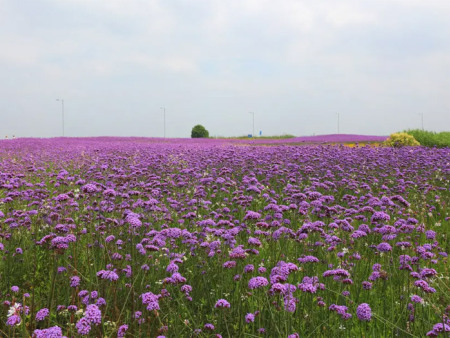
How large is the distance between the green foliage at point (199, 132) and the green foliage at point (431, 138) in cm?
3566

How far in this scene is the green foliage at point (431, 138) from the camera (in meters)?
27.0

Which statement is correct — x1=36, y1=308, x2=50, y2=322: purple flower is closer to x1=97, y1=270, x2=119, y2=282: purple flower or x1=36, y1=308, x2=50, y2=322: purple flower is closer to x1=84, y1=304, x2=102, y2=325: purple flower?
x1=97, y1=270, x2=119, y2=282: purple flower

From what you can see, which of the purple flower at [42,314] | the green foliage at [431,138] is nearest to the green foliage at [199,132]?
the green foliage at [431,138]

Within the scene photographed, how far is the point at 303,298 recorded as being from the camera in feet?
14.1

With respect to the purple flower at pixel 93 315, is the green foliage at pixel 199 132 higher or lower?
higher

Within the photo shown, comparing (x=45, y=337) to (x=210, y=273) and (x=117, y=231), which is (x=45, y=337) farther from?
(x=117, y=231)

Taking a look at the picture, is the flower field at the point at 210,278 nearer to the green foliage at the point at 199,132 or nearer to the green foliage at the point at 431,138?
the green foliage at the point at 431,138

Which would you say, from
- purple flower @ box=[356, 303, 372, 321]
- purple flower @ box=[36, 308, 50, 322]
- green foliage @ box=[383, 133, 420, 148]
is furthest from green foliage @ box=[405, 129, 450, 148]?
purple flower @ box=[36, 308, 50, 322]

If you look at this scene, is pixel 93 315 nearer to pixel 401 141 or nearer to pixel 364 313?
pixel 364 313

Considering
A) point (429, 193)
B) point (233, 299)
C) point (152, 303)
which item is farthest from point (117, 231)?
point (429, 193)

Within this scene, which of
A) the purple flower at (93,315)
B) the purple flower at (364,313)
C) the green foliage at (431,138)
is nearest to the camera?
the purple flower at (93,315)

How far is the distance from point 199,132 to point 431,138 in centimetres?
3870

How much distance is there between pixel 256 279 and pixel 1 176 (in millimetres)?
6778

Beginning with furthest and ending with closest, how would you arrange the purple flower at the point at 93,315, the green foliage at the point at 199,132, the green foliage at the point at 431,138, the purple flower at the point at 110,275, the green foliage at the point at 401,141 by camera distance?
the green foliage at the point at 199,132 → the green foliage at the point at 431,138 → the green foliage at the point at 401,141 → the purple flower at the point at 110,275 → the purple flower at the point at 93,315
